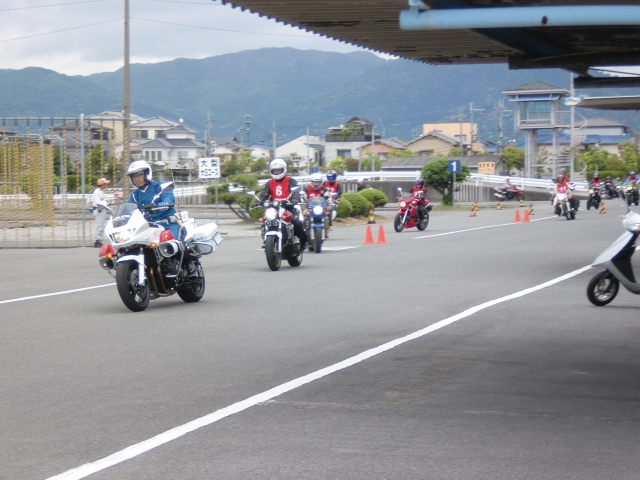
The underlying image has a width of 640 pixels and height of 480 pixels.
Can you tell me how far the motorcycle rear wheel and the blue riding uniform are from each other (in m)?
0.72

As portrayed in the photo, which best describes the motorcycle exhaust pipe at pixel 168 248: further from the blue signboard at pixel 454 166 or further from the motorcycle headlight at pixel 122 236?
the blue signboard at pixel 454 166

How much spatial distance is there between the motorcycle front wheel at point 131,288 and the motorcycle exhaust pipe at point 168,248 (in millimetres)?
425

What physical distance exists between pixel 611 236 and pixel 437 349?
64.0ft

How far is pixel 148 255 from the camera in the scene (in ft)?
39.8

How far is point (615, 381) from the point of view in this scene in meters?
8.13

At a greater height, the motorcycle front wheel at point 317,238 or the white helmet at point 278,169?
the white helmet at point 278,169

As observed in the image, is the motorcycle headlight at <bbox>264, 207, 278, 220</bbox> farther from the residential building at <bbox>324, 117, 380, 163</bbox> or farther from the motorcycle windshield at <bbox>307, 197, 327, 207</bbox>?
the residential building at <bbox>324, 117, 380, 163</bbox>

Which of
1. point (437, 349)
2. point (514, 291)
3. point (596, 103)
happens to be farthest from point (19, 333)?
point (596, 103)

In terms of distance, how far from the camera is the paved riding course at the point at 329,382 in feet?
19.0

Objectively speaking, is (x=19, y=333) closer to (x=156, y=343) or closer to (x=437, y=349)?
(x=156, y=343)

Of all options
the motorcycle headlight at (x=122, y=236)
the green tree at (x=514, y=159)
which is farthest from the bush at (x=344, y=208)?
the green tree at (x=514, y=159)

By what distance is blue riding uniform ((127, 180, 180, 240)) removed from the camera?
12.6 meters

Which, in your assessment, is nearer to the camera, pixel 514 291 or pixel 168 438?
pixel 168 438

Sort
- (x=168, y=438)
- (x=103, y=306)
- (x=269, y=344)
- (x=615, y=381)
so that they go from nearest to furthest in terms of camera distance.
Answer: (x=168, y=438) < (x=615, y=381) < (x=269, y=344) < (x=103, y=306)
